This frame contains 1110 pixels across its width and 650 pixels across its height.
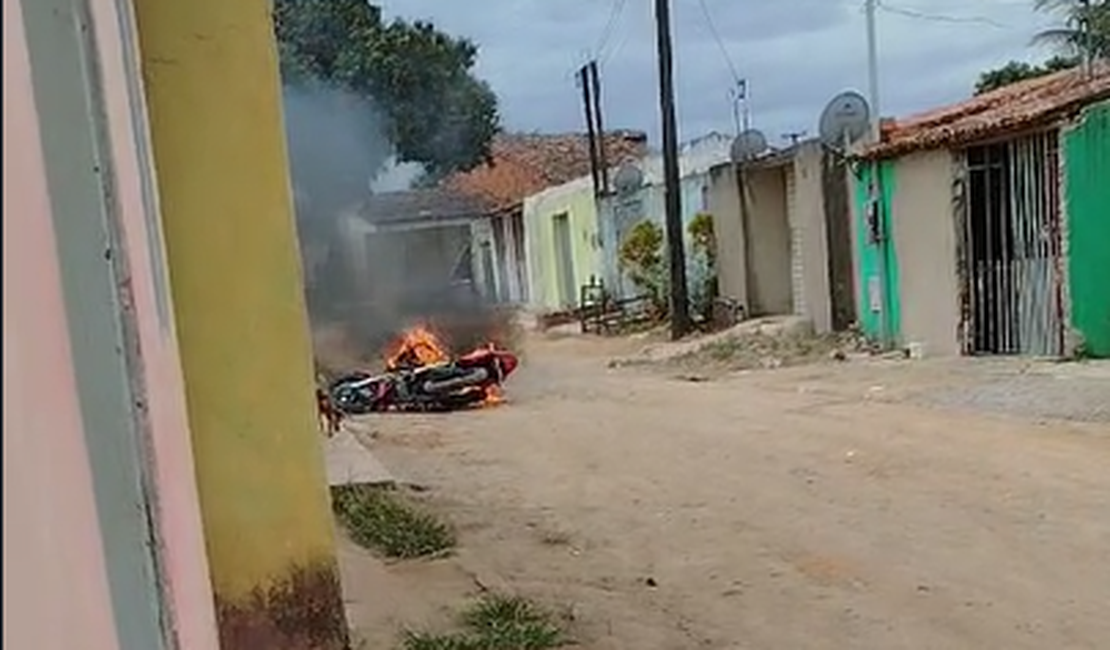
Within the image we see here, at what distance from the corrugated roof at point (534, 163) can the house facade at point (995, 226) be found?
23140mm

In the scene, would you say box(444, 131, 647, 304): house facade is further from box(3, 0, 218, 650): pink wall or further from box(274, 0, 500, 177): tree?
box(3, 0, 218, 650): pink wall

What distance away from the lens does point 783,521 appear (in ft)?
22.6

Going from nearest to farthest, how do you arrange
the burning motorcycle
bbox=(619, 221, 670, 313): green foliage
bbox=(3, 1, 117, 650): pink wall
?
bbox=(3, 1, 117, 650): pink wall < the burning motorcycle < bbox=(619, 221, 670, 313): green foliage

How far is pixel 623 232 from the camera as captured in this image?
2908cm

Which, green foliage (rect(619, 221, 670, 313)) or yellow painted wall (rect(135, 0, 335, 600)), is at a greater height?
yellow painted wall (rect(135, 0, 335, 600))

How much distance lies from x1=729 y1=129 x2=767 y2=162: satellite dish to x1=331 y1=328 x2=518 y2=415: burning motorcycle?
328 inches

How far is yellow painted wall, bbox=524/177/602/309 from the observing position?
1254 inches

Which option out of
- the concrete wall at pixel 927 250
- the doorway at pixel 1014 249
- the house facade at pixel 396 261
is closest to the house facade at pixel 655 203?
the house facade at pixel 396 261

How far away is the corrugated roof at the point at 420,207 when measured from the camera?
3066 cm

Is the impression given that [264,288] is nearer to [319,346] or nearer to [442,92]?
[319,346]

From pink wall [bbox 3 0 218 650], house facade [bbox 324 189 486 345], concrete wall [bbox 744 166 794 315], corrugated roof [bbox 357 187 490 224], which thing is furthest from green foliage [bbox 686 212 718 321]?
pink wall [bbox 3 0 218 650]

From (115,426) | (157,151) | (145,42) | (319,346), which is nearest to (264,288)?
(157,151)

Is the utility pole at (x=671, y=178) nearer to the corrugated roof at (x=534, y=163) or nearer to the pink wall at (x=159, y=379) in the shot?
the corrugated roof at (x=534, y=163)

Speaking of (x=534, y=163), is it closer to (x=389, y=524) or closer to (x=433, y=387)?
(x=433, y=387)
